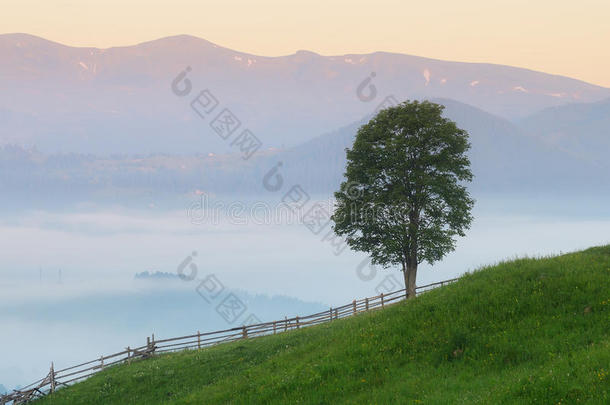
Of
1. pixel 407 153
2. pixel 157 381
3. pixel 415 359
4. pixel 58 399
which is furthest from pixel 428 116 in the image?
pixel 58 399

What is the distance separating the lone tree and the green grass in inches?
539

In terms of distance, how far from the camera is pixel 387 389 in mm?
22609

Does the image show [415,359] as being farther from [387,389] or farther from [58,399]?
[58,399]

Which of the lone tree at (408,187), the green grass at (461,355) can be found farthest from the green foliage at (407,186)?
the green grass at (461,355)

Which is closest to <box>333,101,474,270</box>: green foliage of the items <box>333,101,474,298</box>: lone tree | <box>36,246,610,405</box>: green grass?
<box>333,101,474,298</box>: lone tree

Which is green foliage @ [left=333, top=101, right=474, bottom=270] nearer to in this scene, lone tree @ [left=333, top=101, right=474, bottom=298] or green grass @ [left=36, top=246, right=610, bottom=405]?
lone tree @ [left=333, top=101, right=474, bottom=298]

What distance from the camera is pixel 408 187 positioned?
4616 cm

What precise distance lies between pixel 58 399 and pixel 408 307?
2451 centimetres

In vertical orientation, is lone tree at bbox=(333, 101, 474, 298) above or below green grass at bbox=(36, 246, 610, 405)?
above

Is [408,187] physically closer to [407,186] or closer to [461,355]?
[407,186]

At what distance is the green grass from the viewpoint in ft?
66.2

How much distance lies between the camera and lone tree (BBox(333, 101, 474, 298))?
45.5m

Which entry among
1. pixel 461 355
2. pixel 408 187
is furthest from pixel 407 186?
pixel 461 355

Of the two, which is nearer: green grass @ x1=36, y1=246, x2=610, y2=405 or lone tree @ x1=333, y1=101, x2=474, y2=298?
green grass @ x1=36, y1=246, x2=610, y2=405
